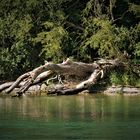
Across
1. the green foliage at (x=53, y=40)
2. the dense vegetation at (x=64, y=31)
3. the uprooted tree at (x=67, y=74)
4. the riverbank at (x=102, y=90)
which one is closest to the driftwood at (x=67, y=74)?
the uprooted tree at (x=67, y=74)

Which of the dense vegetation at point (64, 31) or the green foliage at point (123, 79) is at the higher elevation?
the dense vegetation at point (64, 31)

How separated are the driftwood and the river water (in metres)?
1.64

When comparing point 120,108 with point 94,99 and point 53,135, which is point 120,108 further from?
point 53,135

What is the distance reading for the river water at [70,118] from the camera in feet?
52.9

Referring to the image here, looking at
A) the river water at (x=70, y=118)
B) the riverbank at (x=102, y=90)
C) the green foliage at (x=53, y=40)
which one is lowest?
the river water at (x=70, y=118)

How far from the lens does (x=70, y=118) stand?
19844mm

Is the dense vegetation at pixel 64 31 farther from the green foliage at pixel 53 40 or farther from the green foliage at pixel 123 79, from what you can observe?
the green foliage at pixel 123 79

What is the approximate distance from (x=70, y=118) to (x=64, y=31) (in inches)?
571

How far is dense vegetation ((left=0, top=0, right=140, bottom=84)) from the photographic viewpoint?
33.5m

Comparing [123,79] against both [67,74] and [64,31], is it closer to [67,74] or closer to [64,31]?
[67,74]

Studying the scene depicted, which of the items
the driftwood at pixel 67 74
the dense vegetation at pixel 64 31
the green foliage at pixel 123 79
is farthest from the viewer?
the dense vegetation at pixel 64 31

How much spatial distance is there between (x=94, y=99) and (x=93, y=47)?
631 centimetres

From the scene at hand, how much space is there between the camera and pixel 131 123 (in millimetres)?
18484

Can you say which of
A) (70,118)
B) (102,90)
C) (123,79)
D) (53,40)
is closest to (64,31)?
(53,40)
